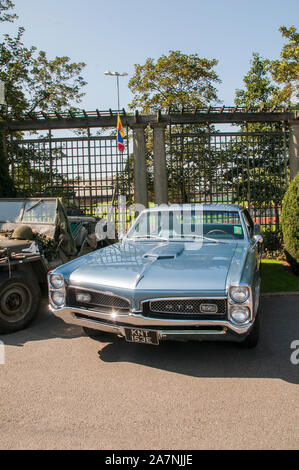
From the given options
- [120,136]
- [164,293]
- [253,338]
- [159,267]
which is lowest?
[253,338]

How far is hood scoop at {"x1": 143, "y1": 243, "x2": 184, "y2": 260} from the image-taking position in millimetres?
3927

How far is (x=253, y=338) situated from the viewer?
364cm

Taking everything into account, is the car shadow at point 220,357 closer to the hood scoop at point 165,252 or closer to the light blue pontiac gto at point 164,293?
the light blue pontiac gto at point 164,293

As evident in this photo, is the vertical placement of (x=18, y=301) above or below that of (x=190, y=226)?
below

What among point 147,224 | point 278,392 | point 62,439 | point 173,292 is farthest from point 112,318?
point 147,224

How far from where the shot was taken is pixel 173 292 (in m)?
3.15

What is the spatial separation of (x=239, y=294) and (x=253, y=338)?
0.83m

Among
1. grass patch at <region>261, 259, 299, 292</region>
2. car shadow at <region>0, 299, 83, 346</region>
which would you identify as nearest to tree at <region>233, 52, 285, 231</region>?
grass patch at <region>261, 259, 299, 292</region>

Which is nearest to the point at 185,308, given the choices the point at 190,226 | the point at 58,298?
the point at 58,298

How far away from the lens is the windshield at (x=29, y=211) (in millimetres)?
5828

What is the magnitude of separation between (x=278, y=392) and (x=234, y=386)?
0.35 metres

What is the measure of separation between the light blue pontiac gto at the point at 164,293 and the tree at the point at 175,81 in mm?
16833

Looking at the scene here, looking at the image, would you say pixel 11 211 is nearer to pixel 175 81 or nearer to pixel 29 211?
pixel 29 211

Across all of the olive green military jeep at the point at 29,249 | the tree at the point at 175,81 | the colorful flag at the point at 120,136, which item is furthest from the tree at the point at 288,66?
the olive green military jeep at the point at 29,249
